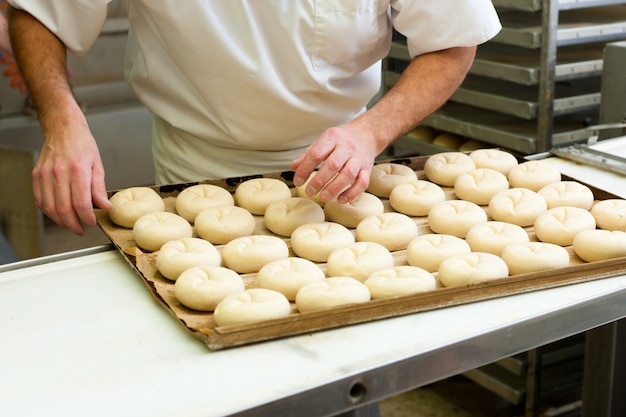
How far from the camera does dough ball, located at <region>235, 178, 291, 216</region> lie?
1785mm

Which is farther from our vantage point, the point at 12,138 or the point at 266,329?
the point at 12,138

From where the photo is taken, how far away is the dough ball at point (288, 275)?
1396 mm

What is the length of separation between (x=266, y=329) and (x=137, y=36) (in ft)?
3.60

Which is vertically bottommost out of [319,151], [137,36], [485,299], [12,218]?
[12,218]

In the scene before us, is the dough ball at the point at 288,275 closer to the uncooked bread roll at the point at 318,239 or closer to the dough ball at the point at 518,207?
the uncooked bread roll at the point at 318,239

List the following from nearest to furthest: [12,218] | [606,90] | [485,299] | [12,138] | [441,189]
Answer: [485,299], [441,189], [606,90], [12,218], [12,138]

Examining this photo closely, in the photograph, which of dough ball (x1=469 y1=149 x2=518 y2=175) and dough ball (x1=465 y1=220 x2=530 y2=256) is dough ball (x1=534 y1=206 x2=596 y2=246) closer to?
dough ball (x1=465 y1=220 x2=530 y2=256)

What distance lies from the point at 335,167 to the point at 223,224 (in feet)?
0.88

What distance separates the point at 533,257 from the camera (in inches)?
57.6

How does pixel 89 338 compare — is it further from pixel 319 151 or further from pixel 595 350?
pixel 595 350

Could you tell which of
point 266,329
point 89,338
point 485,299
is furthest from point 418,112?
point 89,338

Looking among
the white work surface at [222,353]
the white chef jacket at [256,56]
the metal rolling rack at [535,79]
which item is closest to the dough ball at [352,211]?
the white chef jacket at [256,56]

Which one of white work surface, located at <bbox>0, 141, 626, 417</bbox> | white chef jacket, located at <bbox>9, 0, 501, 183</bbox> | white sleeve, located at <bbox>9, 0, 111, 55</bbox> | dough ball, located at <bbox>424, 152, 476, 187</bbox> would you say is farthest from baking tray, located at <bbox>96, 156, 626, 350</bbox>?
white sleeve, located at <bbox>9, 0, 111, 55</bbox>

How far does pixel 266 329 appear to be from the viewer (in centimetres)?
123
